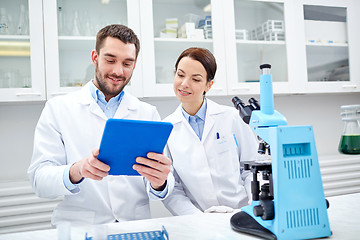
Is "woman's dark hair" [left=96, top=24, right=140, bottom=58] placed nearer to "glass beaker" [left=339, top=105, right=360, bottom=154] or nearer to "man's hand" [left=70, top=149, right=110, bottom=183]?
"man's hand" [left=70, top=149, right=110, bottom=183]

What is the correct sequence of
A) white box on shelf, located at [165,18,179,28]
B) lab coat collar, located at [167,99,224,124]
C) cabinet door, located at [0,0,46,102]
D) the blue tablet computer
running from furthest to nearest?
1. white box on shelf, located at [165,18,179,28]
2. cabinet door, located at [0,0,46,102]
3. lab coat collar, located at [167,99,224,124]
4. the blue tablet computer

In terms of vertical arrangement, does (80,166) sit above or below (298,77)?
below

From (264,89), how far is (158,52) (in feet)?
4.62

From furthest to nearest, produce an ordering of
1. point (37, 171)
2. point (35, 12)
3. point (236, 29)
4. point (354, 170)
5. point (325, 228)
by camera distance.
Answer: point (354, 170) < point (236, 29) < point (35, 12) < point (37, 171) < point (325, 228)

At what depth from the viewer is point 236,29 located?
2365mm

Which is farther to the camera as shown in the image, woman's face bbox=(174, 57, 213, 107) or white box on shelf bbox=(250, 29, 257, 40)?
white box on shelf bbox=(250, 29, 257, 40)

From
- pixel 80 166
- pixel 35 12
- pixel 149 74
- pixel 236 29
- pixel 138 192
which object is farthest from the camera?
pixel 236 29

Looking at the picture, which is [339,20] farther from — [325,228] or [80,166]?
[80,166]

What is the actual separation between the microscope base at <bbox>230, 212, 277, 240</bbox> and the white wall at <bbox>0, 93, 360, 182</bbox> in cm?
154

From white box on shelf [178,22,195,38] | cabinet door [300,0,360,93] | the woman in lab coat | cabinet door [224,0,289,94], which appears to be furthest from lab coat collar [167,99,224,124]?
cabinet door [300,0,360,93]

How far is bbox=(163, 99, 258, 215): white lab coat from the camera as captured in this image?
1.59m

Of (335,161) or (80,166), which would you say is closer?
(80,166)

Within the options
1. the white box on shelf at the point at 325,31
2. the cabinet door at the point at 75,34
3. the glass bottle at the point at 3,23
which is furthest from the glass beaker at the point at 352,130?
the glass bottle at the point at 3,23

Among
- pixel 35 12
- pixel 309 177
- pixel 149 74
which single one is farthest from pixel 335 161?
pixel 35 12
